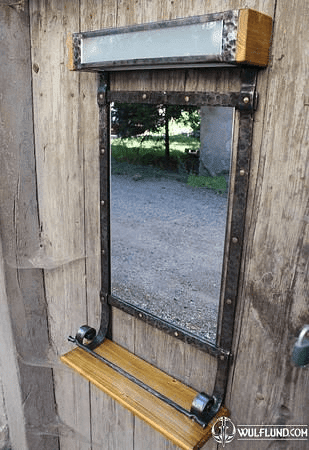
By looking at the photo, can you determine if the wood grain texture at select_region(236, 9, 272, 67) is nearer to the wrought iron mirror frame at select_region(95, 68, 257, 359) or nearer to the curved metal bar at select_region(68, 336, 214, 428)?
the wrought iron mirror frame at select_region(95, 68, 257, 359)

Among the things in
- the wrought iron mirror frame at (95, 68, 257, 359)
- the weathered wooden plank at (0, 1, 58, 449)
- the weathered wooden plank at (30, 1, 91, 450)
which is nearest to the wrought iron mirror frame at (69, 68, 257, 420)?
the wrought iron mirror frame at (95, 68, 257, 359)

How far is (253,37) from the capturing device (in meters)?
0.66

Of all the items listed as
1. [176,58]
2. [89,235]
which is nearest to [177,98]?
[176,58]

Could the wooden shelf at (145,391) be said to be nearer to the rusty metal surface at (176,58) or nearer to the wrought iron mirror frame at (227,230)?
the wrought iron mirror frame at (227,230)

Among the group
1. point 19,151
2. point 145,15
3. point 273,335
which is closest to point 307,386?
point 273,335

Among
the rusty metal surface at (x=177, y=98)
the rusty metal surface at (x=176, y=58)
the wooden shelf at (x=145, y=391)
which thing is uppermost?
the rusty metal surface at (x=176, y=58)

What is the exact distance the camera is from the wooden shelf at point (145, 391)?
2.84 feet

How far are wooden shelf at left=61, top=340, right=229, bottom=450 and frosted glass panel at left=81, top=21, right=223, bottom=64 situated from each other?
79 cm

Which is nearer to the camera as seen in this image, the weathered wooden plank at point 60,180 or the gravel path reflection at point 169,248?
the gravel path reflection at point 169,248

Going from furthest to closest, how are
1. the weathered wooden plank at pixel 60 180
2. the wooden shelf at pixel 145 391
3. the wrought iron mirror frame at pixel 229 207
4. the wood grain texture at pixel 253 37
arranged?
the weathered wooden plank at pixel 60 180 → the wooden shelf at pixel 145 391 → the wrought iron mirror frame at pixel 229 207 → the wood grain texture at pixel 253 37

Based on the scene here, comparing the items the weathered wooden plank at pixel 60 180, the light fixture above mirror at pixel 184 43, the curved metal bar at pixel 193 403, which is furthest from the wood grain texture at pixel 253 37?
the curved metal bar at pixel 193 403

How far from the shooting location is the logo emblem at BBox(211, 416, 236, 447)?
0.93m

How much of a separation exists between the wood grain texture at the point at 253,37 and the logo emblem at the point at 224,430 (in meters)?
0.79

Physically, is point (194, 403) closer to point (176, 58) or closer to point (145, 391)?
point (145, 391)
